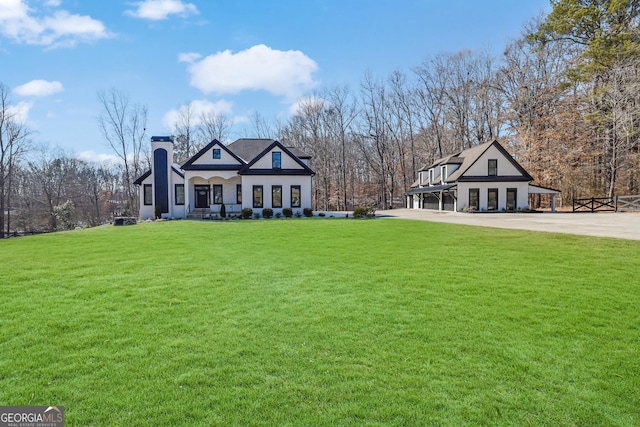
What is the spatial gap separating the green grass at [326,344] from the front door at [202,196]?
21060 millimetres

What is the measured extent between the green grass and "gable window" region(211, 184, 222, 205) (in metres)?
21.2

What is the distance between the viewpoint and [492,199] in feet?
103

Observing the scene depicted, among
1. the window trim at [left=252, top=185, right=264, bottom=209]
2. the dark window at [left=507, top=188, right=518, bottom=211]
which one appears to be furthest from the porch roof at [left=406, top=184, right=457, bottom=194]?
the window trim at [left=252, top=185, right=264, bottom=209]

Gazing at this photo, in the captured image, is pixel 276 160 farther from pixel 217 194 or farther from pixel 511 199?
pixel 511 199

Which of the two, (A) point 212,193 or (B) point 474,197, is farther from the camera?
(B) point 474,197

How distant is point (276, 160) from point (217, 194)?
19.2 feet

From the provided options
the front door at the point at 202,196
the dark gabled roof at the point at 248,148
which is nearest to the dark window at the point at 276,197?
the dark gabled roof at the point at 248,148

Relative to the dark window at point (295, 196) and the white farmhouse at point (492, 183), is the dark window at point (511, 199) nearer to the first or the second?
the white farmhouse at point (492, 183)

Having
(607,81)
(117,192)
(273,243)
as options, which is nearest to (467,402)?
(273,243)

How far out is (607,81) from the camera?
28.7 m

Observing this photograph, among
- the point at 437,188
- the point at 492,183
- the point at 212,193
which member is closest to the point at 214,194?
the point at 212,193

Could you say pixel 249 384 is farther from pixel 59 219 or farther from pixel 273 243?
pixel 59 219

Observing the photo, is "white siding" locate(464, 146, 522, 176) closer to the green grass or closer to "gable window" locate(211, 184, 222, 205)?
"gable window" locate(211, 184, 222, 205)

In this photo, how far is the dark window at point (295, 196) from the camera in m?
28.2
